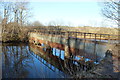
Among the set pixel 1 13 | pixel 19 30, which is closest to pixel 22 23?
pixel 19 30

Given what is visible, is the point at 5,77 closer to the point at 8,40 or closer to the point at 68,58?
the point at 68,58

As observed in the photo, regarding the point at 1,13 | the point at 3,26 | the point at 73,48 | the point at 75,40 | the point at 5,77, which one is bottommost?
the point at 5,77

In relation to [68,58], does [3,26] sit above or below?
above

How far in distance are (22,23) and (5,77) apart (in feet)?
84.7

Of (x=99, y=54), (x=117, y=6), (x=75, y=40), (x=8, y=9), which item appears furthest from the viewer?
(x=8, y=9)

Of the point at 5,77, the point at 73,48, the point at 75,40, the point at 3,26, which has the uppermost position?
the point at 3,26

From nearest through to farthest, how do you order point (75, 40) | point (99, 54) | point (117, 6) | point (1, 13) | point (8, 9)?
point (99, 54) → point (117, 6) → point (75, 40) → point (1, 13) → point (8, 9)

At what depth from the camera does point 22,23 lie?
3138 centimetres

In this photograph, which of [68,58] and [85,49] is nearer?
[85,49]

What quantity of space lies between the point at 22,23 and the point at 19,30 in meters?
3.54

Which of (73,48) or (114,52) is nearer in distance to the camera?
(114,52)

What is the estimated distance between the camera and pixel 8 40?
25688mm

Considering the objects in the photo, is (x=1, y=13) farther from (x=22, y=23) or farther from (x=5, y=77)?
A: (x=5, y=77)

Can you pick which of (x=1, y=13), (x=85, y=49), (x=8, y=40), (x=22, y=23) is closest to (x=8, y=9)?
(x=1, y=13)
